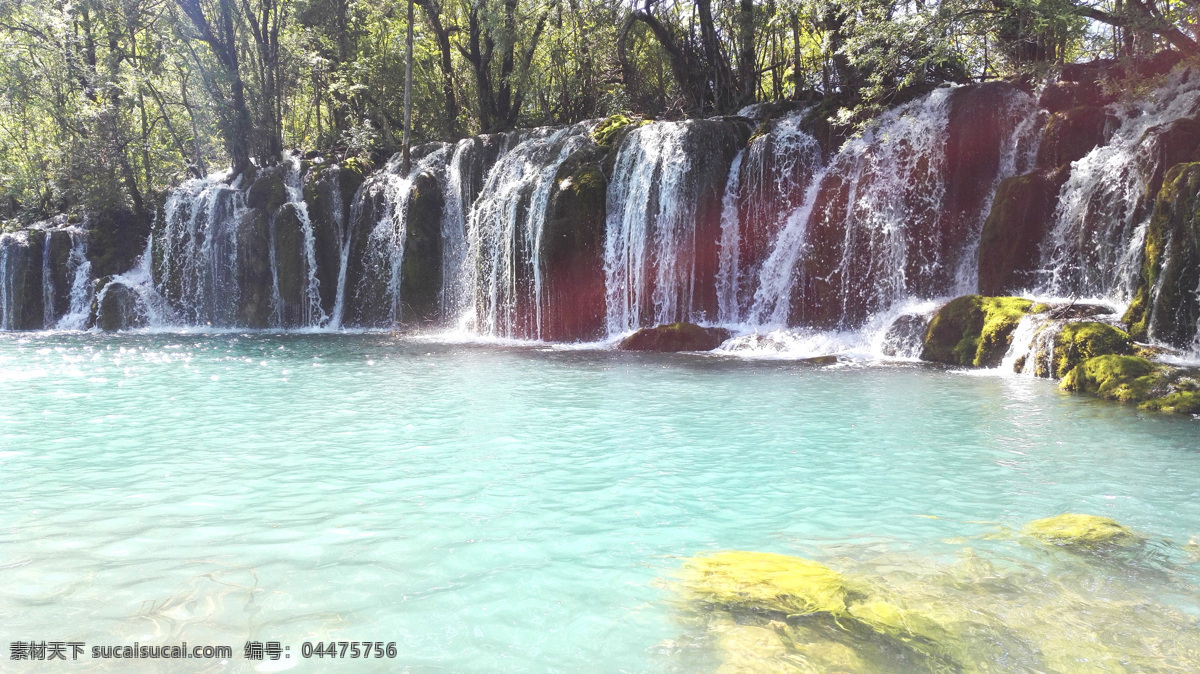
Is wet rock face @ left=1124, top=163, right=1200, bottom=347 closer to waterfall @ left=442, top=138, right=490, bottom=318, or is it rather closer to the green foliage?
the green foliage

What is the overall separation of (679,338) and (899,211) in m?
5.38

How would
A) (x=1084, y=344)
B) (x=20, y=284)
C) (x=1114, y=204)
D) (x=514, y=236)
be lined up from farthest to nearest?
(x=20, y=284) → (x=514, y=236) → (x=1114, y=204) → (x=1084, y=344)

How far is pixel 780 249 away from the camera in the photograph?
17.3m

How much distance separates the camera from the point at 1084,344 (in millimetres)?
10664

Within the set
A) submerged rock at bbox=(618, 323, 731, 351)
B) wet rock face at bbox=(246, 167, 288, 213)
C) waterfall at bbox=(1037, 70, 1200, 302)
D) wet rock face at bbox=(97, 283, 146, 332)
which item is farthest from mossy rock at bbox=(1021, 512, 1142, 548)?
wet rock face at bbox=(97, 283, 146, 332)

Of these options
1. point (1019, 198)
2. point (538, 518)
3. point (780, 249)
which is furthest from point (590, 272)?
point (538, 518)

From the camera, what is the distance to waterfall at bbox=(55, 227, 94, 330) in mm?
25078

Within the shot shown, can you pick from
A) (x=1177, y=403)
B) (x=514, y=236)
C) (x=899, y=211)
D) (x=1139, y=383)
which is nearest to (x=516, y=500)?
(x=1177, y=403)

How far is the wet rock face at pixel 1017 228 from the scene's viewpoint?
44.9ft

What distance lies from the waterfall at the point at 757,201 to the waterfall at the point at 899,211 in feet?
1.64

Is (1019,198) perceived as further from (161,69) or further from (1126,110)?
(161,69)

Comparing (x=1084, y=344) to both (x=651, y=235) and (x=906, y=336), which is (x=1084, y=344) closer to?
(x=906, y=336)

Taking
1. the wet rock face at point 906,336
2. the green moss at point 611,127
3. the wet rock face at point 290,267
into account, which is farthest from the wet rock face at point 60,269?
the wet rock face at point 906,336

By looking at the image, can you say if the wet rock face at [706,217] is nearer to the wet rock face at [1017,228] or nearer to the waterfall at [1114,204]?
the wet rock face at [1017,228]
